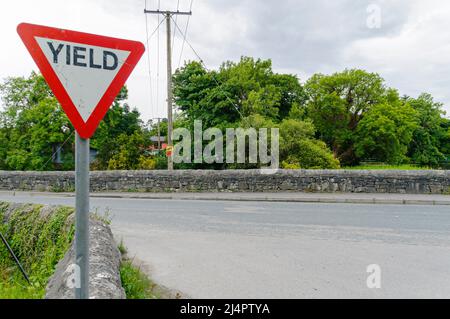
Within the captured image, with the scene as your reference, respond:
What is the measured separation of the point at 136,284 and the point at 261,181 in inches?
440

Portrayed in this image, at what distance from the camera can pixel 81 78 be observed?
179 centimetres

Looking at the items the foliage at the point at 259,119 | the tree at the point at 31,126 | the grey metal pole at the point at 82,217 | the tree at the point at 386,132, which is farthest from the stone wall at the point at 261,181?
the tree at the point at 386,132

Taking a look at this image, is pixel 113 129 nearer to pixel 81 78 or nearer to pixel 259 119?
pixel 259 119

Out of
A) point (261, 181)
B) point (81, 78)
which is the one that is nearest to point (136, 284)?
point (81, 78)

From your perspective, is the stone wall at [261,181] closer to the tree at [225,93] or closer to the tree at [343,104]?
the tree at [225,93]

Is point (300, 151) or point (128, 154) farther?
point (128, 154)

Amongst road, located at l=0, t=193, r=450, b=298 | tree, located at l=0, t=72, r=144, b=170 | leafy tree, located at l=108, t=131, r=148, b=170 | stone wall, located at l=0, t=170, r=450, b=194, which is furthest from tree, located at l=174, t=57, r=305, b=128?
road, located at l=0, t=193, r=450, b=298

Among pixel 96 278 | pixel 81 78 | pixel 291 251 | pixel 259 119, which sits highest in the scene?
pixel 259 119

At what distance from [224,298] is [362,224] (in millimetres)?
5423

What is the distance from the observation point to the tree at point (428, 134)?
49.4 metres

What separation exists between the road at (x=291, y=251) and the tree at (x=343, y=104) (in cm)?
3627

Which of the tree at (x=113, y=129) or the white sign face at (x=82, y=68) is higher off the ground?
the tree at (x=113, y=129)
